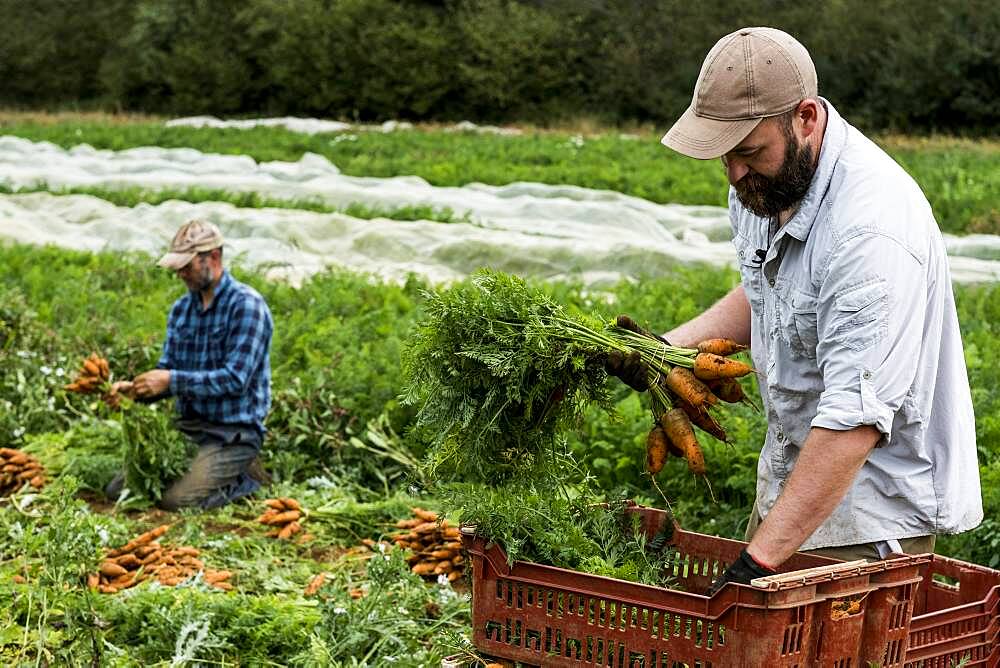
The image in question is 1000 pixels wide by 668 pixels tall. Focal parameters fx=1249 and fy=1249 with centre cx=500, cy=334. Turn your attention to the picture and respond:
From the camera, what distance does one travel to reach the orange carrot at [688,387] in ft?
10.9

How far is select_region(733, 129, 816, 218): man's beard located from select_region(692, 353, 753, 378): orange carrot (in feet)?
1.35

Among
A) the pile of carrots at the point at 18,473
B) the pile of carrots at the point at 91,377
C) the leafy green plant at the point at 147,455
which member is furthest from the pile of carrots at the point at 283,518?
the pile of carrots at the point at 18,473

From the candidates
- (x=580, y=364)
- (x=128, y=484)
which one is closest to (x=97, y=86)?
(x=128, y=484)

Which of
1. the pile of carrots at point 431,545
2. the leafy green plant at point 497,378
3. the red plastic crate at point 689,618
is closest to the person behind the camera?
the red plastic crate at point 689,618

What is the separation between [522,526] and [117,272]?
8580mm

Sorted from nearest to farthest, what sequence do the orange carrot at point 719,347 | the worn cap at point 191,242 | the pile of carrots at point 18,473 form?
the orange carrot at point 719,347 < the worn cap at point 191,242 < the pile of carrots at point 18,473

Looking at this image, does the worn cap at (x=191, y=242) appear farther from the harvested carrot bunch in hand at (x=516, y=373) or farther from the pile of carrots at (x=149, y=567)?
the harvested carrot bunch in hand at (x=516, y=373)

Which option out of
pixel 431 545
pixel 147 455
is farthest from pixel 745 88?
pixel 147 455

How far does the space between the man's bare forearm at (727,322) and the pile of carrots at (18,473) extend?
434cm

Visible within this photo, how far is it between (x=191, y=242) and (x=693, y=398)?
4.05 metres

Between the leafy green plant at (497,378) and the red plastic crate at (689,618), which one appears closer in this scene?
the red plastic crate at (689,618)

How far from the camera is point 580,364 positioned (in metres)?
3.16

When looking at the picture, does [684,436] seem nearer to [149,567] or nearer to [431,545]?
[431,545]

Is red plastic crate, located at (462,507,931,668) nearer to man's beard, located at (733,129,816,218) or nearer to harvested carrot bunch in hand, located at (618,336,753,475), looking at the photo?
harvested carrot bunch in hand, located at (618,336,753,475)
